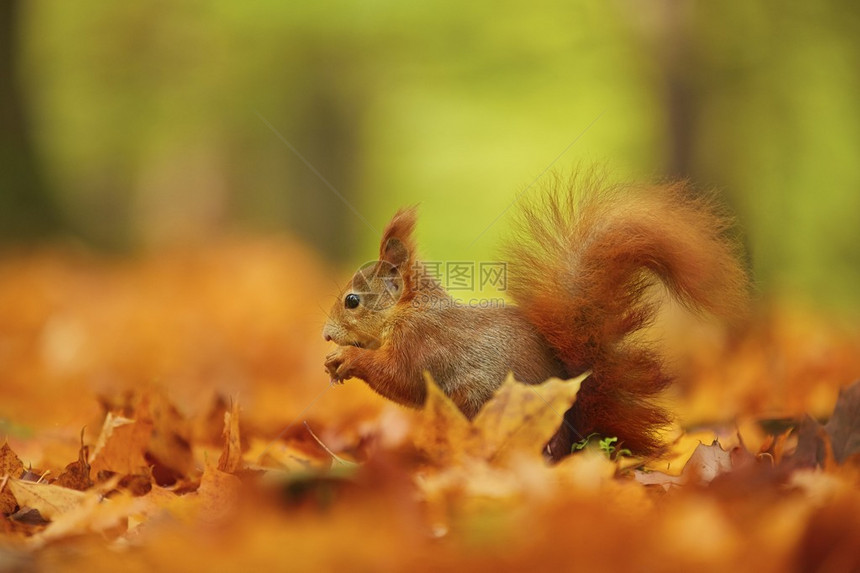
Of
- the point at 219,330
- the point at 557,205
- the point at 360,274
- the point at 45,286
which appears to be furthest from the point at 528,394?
the point at 45,286

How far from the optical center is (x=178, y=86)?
34.8 feet

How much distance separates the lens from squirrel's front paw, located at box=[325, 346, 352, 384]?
1778 millimetres

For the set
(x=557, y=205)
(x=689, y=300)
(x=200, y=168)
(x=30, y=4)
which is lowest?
(x=200, y=168)

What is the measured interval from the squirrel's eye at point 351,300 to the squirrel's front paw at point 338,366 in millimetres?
111

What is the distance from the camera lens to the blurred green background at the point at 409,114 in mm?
5918

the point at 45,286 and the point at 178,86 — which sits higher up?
the point at 178,86

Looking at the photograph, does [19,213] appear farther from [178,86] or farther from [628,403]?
[628,403]

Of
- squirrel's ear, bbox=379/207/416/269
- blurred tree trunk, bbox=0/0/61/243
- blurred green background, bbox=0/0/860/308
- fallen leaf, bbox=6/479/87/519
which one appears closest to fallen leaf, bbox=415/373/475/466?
squirrel's ear, bbox=379/207/416/269

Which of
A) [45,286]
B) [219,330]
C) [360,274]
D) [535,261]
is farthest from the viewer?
[45,286]

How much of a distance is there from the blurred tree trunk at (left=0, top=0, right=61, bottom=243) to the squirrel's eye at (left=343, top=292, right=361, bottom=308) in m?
5.48

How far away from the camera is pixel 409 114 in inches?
443

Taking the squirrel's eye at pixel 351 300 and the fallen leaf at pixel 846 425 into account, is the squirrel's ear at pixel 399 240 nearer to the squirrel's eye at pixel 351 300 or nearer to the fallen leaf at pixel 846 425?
the squirrel's eye at pixel 351 300

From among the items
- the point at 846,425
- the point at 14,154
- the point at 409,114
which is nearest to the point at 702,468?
the point at 846,425

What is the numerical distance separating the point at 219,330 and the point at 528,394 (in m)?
3.42
